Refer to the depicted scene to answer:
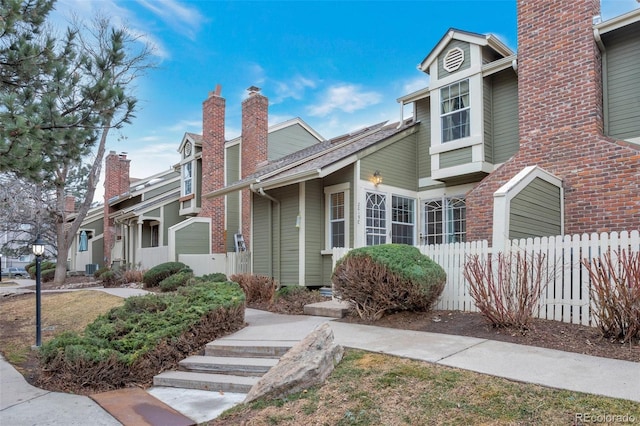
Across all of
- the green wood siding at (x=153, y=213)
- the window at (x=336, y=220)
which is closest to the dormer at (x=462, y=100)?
the window at (x=336, y=220)

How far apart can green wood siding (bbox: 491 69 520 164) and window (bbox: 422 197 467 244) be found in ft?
5.01

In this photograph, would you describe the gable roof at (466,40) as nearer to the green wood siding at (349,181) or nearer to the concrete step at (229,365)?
the green wood siding at (349,181)

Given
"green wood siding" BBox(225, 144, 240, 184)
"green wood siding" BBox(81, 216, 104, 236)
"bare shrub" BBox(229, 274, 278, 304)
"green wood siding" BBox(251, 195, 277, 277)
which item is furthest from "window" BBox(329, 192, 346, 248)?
"green wood siding" BBox(81, 216, 104, 236)

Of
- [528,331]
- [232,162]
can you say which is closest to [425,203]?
[528,331]

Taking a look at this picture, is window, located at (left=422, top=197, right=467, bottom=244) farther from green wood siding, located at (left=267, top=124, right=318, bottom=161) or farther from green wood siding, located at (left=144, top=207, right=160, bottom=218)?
Result: green wood siding, located at (left=144, top=207, right=160, bottom=218)

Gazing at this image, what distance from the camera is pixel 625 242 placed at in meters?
6.02

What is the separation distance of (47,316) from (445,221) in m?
10.2

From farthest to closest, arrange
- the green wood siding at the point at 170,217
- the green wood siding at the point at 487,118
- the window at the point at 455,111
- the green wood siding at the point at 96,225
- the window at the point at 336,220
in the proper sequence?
the green wood siding at the point at 96,225
the green wood siding at the point at 170,217
the window at the point at 336,220
the window at the point at 455,111
the green wood siding at the point at 487,118

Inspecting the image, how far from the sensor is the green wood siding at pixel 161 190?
81.0 ft

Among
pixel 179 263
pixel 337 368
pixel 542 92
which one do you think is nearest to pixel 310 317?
pixel 337 368

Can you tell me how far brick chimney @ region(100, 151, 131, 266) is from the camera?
2531 centimetres

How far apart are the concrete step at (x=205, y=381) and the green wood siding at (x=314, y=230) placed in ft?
20.3


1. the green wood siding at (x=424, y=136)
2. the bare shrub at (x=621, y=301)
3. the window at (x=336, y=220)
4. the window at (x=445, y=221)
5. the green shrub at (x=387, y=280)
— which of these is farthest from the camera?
the green wood siding at (x=424, y=136)

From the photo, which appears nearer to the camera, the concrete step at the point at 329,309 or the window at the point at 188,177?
the concrete step at the point at 329,309
